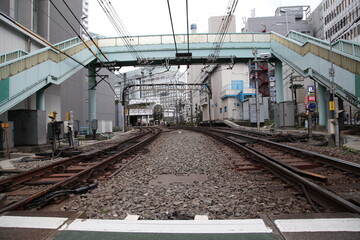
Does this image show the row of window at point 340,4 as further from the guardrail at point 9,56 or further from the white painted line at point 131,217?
the white painted line at point 131,217

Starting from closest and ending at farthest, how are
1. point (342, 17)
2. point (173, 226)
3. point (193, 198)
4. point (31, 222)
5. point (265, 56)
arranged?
1. point (173, 226)
2. point (31, 222)
3. point (193, 198)
4. point (265, 56)
5. point (342, 17)

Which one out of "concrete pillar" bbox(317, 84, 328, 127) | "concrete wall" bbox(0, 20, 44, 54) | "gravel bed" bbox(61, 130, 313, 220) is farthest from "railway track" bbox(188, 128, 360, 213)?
"concrete wall" bbox(0, 20, 44, 54)

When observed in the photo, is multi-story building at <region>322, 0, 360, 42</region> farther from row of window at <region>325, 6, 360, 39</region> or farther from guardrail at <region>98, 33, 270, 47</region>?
guardrail at <region>98, 33, 270, 47</region>

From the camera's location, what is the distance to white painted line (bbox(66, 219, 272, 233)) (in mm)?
2600

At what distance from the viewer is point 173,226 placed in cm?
273

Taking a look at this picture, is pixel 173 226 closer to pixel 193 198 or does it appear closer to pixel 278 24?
pixel 193 198

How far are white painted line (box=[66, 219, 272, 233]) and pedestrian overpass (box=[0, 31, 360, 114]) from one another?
10.5m

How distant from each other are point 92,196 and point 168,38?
20.0 meters

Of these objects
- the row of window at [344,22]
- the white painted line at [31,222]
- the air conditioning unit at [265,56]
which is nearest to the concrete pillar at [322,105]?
the air conditioning unit at [265,56]

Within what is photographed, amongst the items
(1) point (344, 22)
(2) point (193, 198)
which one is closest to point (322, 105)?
(2) point (193, 198)

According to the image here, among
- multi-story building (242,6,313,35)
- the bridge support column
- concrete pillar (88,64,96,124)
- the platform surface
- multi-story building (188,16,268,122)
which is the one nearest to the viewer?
the platform surface

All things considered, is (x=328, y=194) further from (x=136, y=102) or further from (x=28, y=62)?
(x=136, y=102)

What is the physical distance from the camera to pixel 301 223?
8.73 feet

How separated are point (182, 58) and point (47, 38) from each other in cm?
1350
